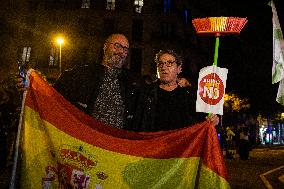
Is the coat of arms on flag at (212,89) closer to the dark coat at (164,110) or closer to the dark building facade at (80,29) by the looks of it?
the dark coat at (164,110)

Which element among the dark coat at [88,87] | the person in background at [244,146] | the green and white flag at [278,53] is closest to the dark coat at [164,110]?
the dark coat at [88,87]

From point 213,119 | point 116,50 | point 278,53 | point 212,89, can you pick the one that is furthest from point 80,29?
point 213,119

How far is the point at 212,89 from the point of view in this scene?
14.9ft

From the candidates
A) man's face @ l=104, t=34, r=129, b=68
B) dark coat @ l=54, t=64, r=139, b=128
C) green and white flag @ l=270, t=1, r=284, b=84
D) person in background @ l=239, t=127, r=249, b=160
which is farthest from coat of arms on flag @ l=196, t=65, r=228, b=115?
person in background @ l=239, t=127, r=249, b=160

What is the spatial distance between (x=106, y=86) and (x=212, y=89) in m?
1.29

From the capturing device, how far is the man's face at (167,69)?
4688 mm

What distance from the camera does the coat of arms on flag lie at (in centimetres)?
450

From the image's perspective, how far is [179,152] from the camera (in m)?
4.20

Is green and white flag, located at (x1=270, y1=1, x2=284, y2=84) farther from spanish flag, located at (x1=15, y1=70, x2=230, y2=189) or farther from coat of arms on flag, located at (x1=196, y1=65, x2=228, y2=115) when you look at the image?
spanish flag, located at (x1=15, y1=70, x2=230, y2=189)

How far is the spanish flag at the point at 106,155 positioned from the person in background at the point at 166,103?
0.43 m

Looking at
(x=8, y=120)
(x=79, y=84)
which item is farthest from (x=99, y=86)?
(x=8, y=120)

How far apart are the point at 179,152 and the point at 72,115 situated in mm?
1244

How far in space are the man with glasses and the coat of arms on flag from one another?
2.87 feet

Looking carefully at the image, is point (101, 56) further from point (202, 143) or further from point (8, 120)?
point (8, 120)
